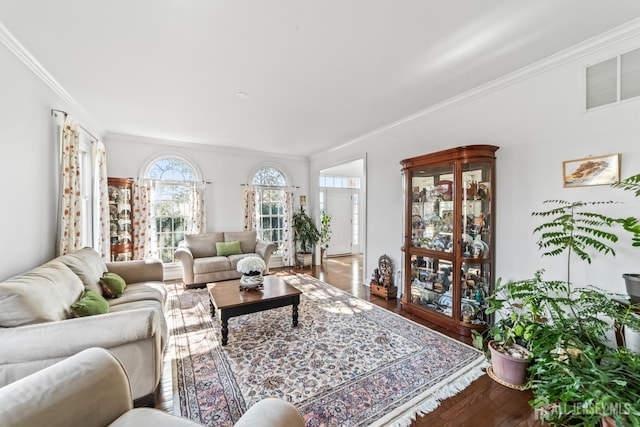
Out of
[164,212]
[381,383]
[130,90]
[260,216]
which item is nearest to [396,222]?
[381,383]

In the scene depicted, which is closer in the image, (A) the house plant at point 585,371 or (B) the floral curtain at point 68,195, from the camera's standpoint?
(A) the house plant at point 585,371

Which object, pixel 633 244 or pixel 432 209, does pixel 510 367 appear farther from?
pixel 432 209

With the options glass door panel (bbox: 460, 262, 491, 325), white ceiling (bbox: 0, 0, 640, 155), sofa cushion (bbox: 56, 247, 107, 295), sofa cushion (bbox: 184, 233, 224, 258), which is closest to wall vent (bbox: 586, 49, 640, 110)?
white ceiling (bbox: 0, 0, 640, 155)

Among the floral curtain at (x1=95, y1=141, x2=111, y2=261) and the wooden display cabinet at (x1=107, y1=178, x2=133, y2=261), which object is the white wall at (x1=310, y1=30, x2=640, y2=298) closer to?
the floral curtain at (x1=95, y1=141, x2=111, y2=261)

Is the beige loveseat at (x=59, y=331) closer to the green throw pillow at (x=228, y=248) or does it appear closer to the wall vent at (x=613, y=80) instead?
the green throw pillow at (x=228, y=248)

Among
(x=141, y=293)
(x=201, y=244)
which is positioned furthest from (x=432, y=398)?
(x=201, y=244)

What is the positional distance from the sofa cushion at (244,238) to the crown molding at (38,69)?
9.43 feet

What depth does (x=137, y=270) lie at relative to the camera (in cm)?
323

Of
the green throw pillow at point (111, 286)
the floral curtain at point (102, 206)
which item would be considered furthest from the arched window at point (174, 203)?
the green throw pillow at point (111, 286)

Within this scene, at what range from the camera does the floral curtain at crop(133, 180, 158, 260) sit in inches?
183

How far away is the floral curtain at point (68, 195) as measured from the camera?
2.62 metres

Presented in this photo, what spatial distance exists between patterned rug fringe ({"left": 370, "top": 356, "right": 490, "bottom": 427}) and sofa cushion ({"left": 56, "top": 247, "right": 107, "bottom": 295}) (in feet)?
8.96

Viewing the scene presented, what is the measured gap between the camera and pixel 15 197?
2.05 metres

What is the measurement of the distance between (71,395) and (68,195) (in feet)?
8.51
